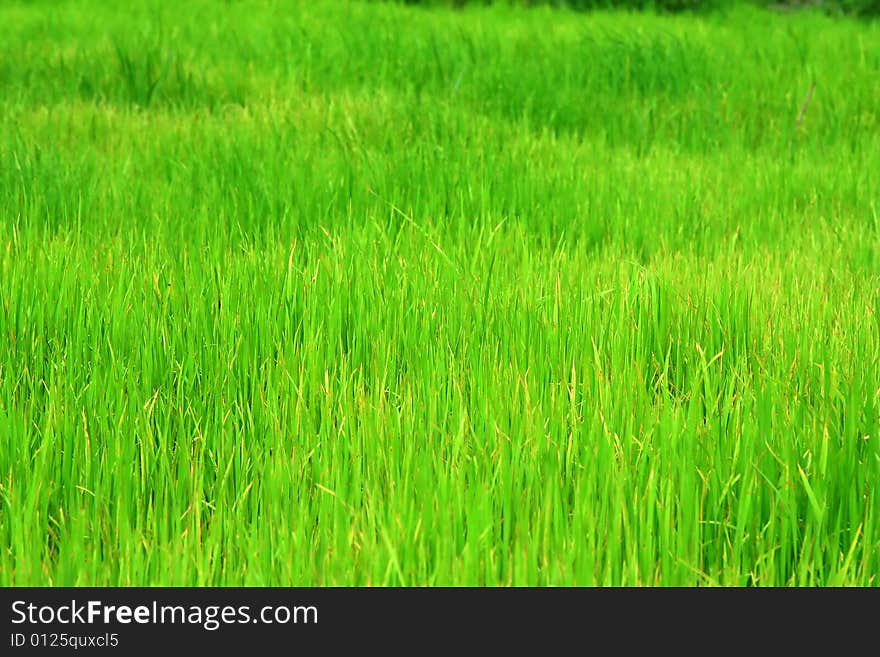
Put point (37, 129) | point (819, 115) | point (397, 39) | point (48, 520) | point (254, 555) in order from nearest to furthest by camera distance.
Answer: point (254, 555), point (48, 520), point (37, 129), point (819, 115), point (397, 39)

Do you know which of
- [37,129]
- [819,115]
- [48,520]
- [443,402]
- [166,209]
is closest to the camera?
[48,520]

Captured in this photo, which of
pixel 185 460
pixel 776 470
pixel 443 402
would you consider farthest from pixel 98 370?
pixel 776 470

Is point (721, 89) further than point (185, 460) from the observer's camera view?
Yes

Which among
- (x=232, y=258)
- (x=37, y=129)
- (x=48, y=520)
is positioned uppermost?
(x=37, y=129)

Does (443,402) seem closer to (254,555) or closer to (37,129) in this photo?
(254,555)

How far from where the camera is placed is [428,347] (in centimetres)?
201

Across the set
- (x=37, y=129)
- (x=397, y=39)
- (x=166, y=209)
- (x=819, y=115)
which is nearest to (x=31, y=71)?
(x=37, y=129)

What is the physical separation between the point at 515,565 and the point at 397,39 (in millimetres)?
4441

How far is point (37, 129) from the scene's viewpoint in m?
3.93

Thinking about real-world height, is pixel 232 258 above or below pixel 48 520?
above

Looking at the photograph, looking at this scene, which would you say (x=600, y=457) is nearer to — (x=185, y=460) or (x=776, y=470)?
(x=776, y=470)

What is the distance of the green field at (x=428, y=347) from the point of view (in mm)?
1413

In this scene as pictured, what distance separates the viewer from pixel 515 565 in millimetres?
1317

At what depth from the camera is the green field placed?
4.64 ft
